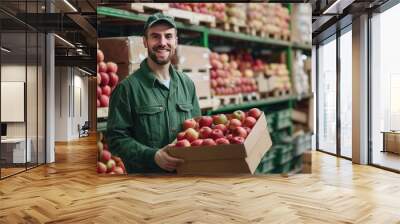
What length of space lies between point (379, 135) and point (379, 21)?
7.16ft

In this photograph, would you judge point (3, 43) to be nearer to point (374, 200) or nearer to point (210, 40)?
point (210, 40)

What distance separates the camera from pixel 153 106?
6148mm

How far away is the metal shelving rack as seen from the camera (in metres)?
6.27

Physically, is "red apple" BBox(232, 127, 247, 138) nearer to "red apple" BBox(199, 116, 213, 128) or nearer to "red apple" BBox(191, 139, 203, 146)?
"red apple" BBox(199, 116, 213, 128)

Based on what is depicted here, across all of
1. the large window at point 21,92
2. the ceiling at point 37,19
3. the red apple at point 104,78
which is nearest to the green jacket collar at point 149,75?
the red apple at point 104,78

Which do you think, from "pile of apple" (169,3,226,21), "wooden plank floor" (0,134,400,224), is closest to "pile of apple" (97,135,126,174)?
"wooden plank floor" (0,134,400,224)

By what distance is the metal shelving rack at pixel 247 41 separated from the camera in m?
6.27

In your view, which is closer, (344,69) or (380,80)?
(380,80)

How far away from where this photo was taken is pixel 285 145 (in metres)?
Answer: 6.44

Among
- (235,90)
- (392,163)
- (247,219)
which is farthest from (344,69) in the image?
(247,219)

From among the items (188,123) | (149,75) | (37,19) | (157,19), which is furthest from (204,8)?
(37,19)

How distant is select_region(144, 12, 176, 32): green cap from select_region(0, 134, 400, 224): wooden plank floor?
7.79 feet

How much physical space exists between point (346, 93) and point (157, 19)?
491cm

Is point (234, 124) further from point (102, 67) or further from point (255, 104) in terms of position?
point (102, 67)
